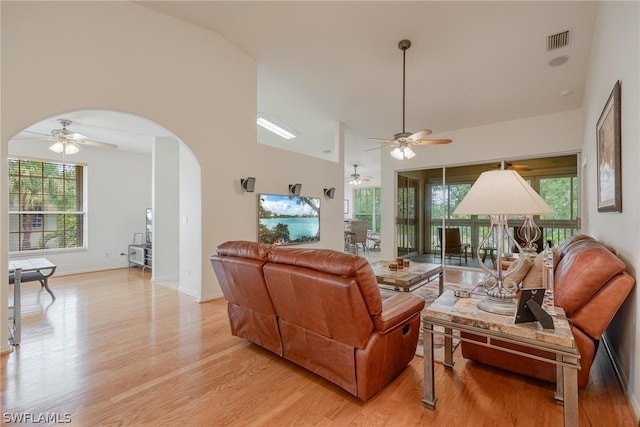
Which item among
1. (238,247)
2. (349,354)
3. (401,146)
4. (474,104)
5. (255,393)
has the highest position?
(474,104)

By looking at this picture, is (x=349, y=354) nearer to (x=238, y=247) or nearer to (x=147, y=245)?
(x=238, y=247)

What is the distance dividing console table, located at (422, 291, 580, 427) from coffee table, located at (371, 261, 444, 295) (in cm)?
101

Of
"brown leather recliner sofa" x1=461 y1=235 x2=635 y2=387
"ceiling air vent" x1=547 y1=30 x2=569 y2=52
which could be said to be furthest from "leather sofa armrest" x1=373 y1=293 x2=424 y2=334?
"ceiling air vent" x1=547 y1=30 x2=569 y2=52

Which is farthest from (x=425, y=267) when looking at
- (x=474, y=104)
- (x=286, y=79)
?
(x=286, y=79)

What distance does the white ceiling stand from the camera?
10.4 feet

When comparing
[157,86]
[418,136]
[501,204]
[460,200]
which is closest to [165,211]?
[157,86]

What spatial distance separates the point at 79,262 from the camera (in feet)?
19.2

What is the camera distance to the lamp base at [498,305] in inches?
66.2

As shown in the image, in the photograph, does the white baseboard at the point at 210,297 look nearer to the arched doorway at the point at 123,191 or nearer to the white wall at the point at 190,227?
the white wall at the point at 190,227

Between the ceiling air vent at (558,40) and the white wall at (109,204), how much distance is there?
25.7 feet

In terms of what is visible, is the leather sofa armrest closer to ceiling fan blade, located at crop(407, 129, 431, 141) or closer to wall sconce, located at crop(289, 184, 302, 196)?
ceiling fan blade, located at crop(407, 129, 431, 141)

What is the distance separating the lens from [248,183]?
4391 mm

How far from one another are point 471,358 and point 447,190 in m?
5.02

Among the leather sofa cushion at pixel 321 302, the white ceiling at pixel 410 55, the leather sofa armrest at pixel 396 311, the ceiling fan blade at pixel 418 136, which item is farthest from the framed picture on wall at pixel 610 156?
the leather sofa cushion at pixel 321 302
